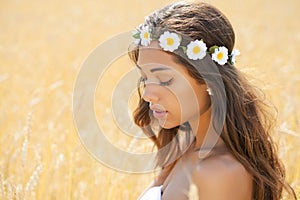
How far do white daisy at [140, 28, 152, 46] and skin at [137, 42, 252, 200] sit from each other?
0.02 metres

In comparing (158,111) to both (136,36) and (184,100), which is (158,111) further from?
(136,36)

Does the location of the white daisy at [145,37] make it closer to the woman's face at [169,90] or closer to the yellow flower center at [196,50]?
the woman's face at [169,90]

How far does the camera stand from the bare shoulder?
5.85ft

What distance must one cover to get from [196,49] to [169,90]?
16cm

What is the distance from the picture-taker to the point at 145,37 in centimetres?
200

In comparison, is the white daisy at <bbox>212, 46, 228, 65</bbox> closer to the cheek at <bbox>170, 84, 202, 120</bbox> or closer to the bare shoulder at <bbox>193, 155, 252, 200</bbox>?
the cheek at <bbox>170, 84, 202, 120</bbox>

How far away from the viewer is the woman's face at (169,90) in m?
1.89

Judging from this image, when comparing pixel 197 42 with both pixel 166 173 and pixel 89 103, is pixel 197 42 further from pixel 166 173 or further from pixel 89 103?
pixel 89 103

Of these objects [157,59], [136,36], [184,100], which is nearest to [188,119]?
[184,100]

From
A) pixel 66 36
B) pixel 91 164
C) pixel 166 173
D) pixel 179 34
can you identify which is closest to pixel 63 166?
pixel 91 164

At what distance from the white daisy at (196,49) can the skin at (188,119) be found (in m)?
0.05

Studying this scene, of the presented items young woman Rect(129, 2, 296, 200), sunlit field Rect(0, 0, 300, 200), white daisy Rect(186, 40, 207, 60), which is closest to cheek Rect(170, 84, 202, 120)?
young woman Rect(129, 2, 296, 200)

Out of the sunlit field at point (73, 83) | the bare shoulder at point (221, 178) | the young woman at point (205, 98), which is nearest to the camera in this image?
the bare shoulder at point (221, 178)

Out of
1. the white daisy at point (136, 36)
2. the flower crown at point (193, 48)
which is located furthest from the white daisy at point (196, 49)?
the white daisy at point (136, 36)
